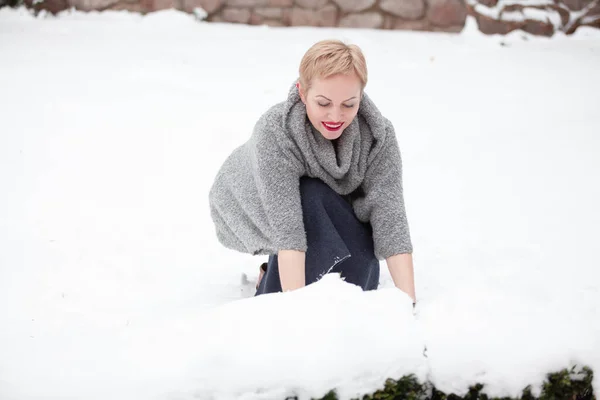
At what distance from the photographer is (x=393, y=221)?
2.22m

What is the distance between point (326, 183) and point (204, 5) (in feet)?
14.0

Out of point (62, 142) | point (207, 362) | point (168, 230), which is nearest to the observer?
point (207, 362)

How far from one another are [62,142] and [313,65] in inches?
111

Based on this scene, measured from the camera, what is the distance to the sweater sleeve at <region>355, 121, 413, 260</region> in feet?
7.27

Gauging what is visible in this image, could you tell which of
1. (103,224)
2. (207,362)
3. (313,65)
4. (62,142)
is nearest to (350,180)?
(313,65)

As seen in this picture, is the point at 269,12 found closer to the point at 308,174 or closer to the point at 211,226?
the point at 211,226

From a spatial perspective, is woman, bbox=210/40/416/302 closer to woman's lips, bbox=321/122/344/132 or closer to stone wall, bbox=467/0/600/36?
woman's lips, bbox=321/122/344/132

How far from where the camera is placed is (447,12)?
5.87 metres

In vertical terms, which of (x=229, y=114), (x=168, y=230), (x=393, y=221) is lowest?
(x=168, y=230)

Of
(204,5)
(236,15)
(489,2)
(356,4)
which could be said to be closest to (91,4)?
(204,5)

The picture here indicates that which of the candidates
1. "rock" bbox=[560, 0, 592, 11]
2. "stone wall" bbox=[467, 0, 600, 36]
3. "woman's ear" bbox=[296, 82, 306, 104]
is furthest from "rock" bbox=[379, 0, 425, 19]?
"woman's ear" bbox=[296, 82, 306, 104]

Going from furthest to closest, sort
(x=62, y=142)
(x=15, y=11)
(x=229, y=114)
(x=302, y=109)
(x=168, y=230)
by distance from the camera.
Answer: (x=15, y=11) < (x=229, y=114) < (x=62, y=142) < (x=168, y=230) < (x=302, y=109)

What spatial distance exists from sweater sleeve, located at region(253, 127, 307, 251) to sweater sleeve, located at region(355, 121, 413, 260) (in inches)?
10.1

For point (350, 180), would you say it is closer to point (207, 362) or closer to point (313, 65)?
point (313, 65)
